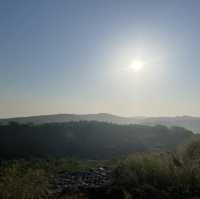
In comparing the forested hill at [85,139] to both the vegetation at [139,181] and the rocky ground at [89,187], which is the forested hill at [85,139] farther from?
the vegetation at [139,181]

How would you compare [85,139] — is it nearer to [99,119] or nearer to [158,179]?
[158,179]

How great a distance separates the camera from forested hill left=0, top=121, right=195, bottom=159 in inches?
1210

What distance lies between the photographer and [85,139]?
3553cm

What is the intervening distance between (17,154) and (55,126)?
1087 cm

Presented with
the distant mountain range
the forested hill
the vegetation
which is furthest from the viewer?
the distant mountain range

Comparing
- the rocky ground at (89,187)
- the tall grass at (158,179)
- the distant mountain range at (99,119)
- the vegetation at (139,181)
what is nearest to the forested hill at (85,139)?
the rocky ground at (89,187)

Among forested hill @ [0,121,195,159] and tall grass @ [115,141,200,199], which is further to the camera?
forested hill @ [0,121,195,159]

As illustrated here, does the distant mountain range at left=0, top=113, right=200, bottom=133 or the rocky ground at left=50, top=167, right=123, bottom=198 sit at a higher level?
the distant mountain range at left=0, top=113, right=200, bottom=133

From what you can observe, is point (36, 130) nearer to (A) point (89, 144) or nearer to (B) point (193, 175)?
(A) point (89, 144)

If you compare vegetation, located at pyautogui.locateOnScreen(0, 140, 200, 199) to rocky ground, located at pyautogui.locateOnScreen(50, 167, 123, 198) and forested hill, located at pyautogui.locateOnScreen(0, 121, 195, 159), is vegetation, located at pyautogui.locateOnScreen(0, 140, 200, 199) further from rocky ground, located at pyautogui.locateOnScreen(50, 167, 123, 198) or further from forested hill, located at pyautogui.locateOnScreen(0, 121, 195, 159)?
forested hill, located at pyautogui.locateOnScreen(0, 121, 195, 159)

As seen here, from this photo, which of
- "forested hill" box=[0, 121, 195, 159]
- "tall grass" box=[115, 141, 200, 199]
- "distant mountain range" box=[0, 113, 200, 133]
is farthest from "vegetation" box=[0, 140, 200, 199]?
"distant mountain range" box=[0, 113, 200, 133]

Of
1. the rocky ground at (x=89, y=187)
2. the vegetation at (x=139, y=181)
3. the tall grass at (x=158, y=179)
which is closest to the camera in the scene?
the vegetation at (x=139, y=181)

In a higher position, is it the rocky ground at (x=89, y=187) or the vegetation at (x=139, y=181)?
the vegetation at (x=139, y=181)

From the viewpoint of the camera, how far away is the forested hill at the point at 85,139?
101ft
